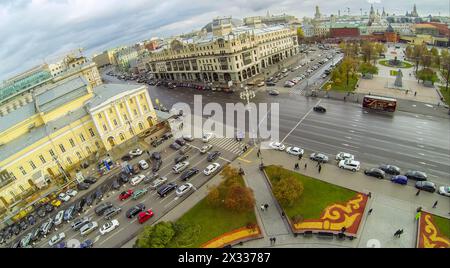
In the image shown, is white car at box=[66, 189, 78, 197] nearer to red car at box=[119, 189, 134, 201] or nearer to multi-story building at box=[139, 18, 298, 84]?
red car at box=[119, 189, 134, 201]

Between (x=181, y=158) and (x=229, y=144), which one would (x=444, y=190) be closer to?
(x=229, y=144)

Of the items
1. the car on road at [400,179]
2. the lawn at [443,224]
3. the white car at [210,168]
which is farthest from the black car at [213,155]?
the lawn at [443,224]

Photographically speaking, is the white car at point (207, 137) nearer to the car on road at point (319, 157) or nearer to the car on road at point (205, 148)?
the car on road at point (205, 148)

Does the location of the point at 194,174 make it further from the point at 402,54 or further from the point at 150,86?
the point at 402,54

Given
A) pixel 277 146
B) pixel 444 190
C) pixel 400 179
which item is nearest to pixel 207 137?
pixel 277 146

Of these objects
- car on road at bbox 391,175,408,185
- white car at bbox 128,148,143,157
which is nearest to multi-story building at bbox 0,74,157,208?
white car at bbox 128,148,143,157
